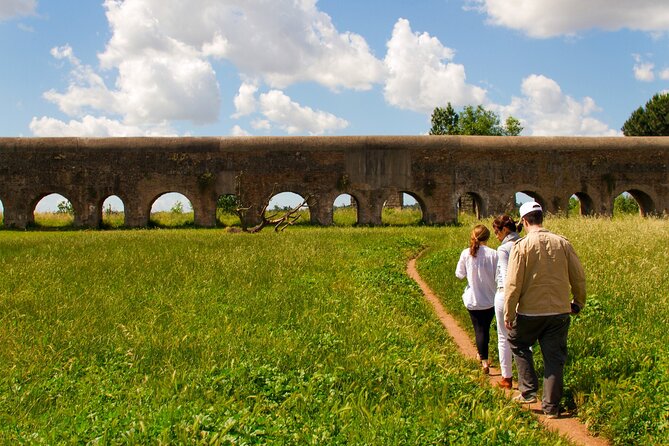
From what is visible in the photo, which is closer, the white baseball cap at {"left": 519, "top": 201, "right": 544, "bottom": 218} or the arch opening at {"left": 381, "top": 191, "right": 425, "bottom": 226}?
the white baseball cap at {"left": 519, "top": 201, "right": 544, "bottom": 218}

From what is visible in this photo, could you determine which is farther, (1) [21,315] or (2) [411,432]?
(1) [21,315]

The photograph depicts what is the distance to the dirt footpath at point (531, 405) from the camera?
4906 millimetres

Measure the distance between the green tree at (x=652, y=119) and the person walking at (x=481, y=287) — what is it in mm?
46412

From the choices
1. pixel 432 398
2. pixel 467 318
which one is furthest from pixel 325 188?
pixel 432 398

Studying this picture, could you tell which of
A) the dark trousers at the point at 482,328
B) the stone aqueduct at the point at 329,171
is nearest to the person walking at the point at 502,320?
the dark trousers at the point at 482,328

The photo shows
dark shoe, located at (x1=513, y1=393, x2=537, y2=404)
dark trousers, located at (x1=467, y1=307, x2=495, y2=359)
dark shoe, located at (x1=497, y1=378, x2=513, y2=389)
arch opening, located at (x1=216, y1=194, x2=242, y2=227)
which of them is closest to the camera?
dark shoe, located at (x1=513, y1=393, x2=537, y2=404)

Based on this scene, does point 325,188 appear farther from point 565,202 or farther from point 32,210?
point 32,210

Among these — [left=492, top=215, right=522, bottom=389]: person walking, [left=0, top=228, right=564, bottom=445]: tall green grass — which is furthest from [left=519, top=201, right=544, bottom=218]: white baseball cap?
[left=0, top=228, right=564, bottom=445]: tall green grass

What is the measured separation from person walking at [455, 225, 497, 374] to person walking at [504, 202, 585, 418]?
3.77 ft

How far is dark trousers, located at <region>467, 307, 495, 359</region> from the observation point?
6.57m

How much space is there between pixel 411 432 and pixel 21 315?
191 inches

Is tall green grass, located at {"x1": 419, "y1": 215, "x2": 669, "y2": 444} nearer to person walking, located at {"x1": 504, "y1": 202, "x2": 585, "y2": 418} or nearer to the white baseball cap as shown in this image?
person walking, located at {"x1": 504, "y1": 202, "x2": 585, "y2": 418}

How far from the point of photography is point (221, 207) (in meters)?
29.7

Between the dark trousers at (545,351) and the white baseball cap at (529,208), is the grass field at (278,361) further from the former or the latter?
the white baseball cap at (529,208)
